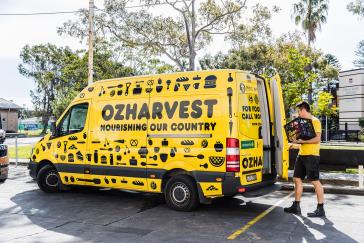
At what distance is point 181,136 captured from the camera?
721cm

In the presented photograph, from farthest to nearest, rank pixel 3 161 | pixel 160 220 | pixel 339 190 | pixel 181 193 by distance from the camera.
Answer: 1. pixel 3 161
2. pixel 339 190
3. pixel 181 193
4. pixel 160 220

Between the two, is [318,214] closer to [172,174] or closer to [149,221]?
[172,174]

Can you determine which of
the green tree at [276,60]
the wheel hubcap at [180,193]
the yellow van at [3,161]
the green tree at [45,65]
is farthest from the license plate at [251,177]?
the green tree at [45,65]

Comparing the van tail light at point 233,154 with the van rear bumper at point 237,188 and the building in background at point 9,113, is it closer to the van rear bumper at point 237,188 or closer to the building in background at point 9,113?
the van rear bumper at point 237,188

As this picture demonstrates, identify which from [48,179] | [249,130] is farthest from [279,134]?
[48,179]

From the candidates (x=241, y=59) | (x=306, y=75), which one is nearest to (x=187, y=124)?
(x=306, y=75)

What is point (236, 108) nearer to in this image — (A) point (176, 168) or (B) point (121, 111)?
(A) point (176, 168)

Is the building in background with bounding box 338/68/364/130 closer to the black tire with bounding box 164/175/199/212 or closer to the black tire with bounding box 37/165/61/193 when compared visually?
the black tire with bounding box 37/165/61/193

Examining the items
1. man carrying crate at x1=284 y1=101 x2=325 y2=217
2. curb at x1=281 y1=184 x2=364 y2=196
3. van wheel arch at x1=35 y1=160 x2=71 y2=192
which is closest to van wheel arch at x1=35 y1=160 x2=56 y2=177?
van wheel arch at x1=35 y1=160 x2=71 y2=192

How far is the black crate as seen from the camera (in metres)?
7.00

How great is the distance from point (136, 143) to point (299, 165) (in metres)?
3.08

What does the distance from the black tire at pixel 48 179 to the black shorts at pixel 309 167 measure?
215 inches

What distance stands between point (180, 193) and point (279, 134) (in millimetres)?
2149

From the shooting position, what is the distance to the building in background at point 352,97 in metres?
32.0
